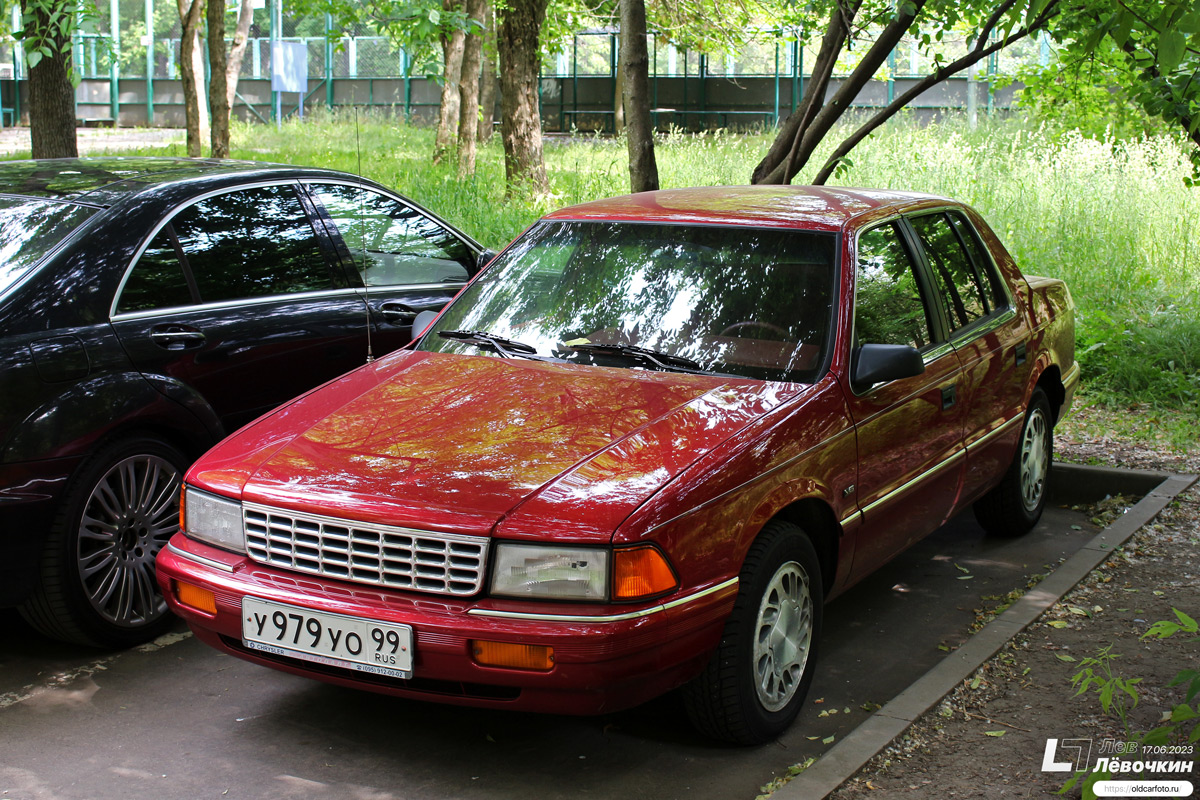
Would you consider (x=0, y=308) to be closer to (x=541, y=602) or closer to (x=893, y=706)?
(x=541, y=602)

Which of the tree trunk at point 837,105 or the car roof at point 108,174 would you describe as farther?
the tree trunk at point 837,105

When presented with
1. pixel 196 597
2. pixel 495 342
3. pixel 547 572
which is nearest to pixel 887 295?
pixel 495 342

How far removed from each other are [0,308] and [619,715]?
259cm

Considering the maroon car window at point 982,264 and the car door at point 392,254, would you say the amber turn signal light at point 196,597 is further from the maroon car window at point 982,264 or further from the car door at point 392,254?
the maroon car window at point 982,264

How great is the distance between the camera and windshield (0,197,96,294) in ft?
14.2

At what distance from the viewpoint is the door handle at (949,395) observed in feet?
15.1

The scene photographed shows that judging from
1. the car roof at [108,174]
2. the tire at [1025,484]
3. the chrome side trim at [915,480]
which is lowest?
the tire at [1025,484]

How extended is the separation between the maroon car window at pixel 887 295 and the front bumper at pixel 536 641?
1.41 metres

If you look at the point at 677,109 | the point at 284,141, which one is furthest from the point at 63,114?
the point at 677,109

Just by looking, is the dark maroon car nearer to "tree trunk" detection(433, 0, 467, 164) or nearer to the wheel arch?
the wheel arch

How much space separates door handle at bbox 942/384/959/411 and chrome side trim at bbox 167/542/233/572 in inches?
109

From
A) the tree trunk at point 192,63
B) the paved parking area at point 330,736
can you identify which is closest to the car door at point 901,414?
the paved parking area at point 330,736

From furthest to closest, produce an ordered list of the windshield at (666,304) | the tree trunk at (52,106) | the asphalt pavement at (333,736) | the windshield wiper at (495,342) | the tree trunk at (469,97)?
the tree trunk at (469,97) < the tree trunk at (52,106) < the windshield wiper at (495,342) < the windshield at (666,304) < the asphalt pavement at (333,736)

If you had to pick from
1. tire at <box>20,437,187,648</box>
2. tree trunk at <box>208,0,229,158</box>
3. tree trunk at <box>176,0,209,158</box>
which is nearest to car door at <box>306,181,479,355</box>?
tire at <box>20,437,187,648</box>
